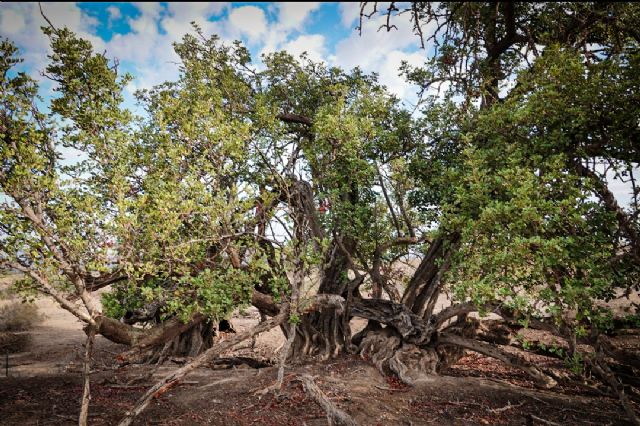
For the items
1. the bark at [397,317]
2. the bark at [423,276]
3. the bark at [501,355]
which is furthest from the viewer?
the bark at [423,276]

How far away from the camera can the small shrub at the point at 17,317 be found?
68.9ft

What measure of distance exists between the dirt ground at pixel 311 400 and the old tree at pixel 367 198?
30.0 inches

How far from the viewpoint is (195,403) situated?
8102mm

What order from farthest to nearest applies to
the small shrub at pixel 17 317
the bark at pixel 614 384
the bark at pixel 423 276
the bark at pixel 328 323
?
the small shrub at pixel 17 317 → the bark at pixel 328 323 → the bark at pixel 423 276 → the bark at pixel 614 384

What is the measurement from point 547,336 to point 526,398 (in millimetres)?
7122

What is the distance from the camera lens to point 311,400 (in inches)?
313

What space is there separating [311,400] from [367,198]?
5.23 m

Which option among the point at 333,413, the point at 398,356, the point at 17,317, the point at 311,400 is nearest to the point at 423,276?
the point at 398,356

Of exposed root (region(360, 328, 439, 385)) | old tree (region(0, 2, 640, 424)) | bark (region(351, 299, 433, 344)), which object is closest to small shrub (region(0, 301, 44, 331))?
old tree (region(0, 2, 640, 424))

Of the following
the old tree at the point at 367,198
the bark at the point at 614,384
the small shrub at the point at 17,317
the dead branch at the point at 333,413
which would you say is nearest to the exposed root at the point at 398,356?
the old tree at the point at 367,198

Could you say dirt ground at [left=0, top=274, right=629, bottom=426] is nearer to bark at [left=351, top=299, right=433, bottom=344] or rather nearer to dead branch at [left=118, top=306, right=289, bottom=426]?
dead branch at [left=118, top=306, right=289, bottom=426]

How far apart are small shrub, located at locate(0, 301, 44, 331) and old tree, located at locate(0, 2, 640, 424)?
60.2ft

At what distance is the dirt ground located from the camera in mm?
7160

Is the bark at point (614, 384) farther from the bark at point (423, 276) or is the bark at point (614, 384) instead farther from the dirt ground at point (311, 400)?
the bark at point (423, 276)
